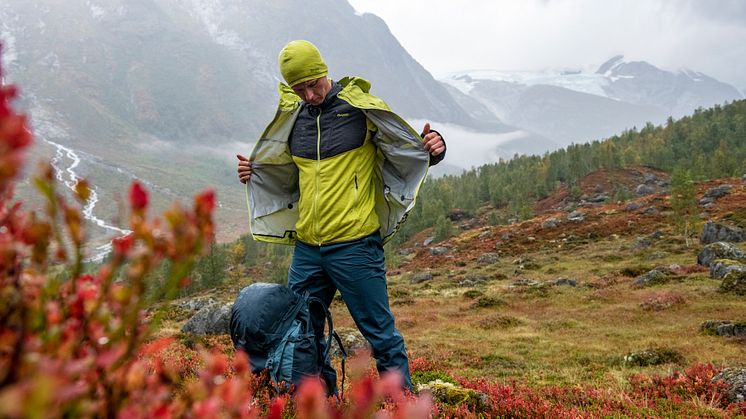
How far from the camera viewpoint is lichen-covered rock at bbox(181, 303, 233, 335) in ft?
46.3

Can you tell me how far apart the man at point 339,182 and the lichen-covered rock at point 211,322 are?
32.8 feet

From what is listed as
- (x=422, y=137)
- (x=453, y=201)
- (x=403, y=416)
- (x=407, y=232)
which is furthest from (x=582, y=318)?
(x=453, y=201)

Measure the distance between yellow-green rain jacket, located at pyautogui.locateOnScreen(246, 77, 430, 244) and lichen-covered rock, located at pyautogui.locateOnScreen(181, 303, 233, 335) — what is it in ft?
32.3

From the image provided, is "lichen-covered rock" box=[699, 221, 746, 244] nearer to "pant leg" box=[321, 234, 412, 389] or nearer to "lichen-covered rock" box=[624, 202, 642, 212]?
"lichen-covered rock" box=[624, 202, 642, 212]

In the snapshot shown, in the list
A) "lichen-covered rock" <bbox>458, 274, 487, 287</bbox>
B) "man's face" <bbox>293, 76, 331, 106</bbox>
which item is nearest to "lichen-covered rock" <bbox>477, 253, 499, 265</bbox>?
"lichen-covered rock" <bbox>458, 274, 487, 287</bbox>

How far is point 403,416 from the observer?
77 centimetres

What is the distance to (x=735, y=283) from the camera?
54.4 feet

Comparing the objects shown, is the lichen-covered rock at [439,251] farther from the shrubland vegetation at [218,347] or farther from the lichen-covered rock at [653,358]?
the lichen-covered rock at [653,358]

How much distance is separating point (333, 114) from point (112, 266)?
3767mm

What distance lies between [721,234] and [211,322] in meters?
31.2

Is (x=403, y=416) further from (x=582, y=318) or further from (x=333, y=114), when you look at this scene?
(x=582, y=318)

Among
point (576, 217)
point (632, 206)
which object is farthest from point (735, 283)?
point (632, 206)

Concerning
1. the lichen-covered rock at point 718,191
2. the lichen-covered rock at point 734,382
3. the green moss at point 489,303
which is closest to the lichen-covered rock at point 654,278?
the green moss at point 489,303

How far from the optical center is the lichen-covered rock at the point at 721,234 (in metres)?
30.2
